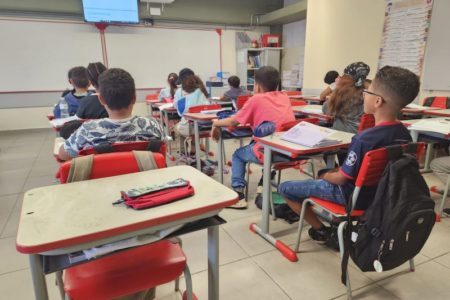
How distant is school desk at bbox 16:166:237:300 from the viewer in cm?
74

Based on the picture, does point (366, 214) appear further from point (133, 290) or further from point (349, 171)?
point (133, 290)

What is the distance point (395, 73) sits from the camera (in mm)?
1389

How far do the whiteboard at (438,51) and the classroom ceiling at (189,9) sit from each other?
4565 mm

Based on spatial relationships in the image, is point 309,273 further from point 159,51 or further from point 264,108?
point 159,51

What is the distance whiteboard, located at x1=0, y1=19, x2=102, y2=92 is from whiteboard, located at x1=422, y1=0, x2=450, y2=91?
619 centimetres

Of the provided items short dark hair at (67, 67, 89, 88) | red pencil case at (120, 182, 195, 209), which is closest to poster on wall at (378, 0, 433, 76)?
short dark hair at (67, 67, 89, 88)

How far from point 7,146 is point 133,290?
538cm

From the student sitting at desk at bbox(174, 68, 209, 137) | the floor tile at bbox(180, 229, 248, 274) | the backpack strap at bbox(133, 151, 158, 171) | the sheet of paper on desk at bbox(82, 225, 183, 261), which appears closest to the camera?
the sheet of paper on desk at bbox(82, 225, 183, 261)

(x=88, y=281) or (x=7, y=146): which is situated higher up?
(x=88, y=281)

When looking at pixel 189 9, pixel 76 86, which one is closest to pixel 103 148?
pixel 76 86

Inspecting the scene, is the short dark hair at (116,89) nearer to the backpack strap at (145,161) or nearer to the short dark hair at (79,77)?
the backpack strap at (145,161)

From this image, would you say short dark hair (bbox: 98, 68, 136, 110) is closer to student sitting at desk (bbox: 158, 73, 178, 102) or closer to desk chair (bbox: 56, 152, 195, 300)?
desk chair (bbox: 56, 152, 195, 300)

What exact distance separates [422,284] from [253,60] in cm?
668

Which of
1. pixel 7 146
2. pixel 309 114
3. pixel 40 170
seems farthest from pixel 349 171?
pixel 7 146
